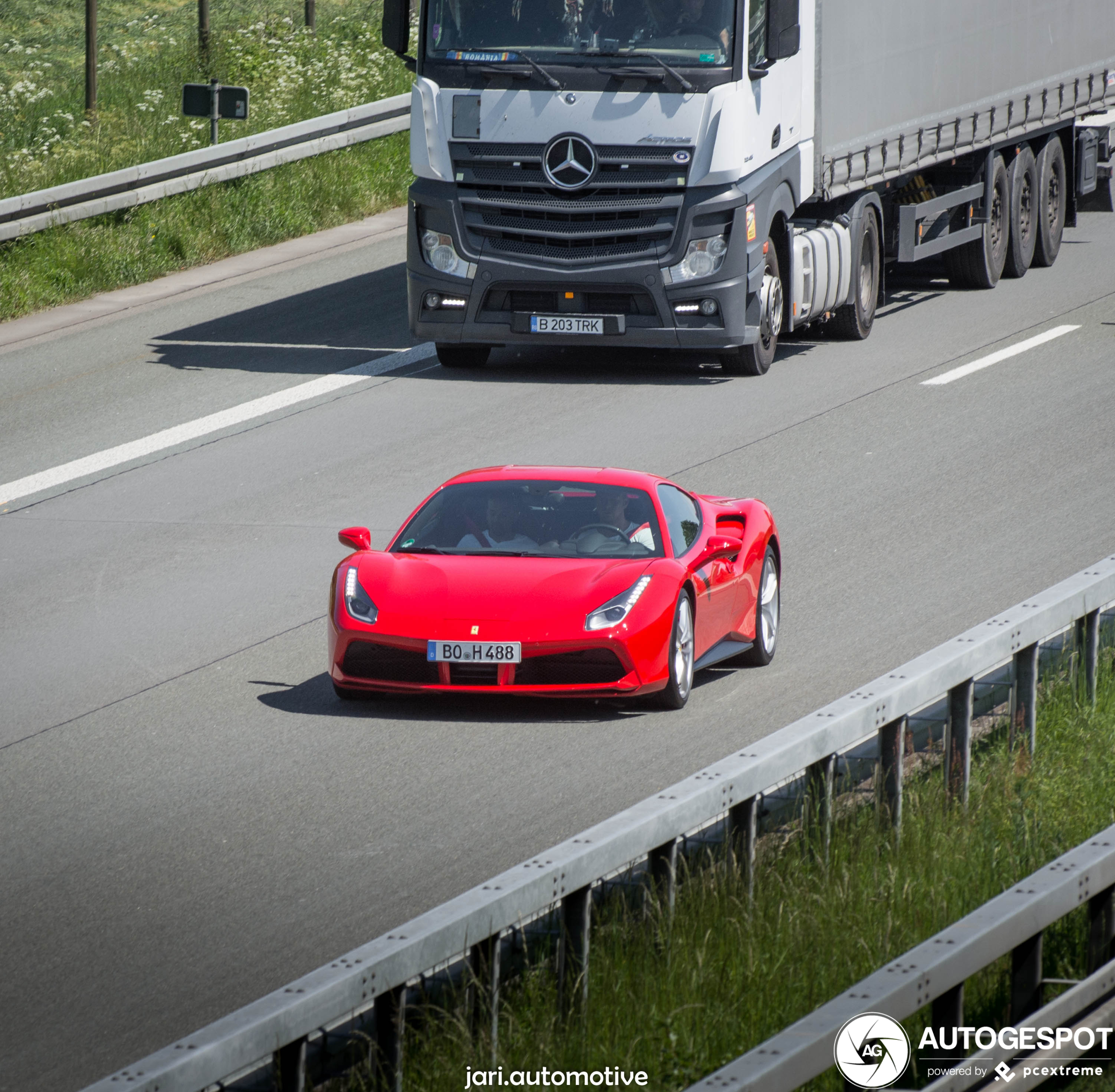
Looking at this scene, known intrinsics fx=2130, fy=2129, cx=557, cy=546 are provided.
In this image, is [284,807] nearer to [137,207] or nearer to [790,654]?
[790,654]

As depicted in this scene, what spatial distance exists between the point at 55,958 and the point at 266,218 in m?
20.1

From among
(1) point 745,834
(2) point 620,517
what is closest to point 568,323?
(2) point 620,517

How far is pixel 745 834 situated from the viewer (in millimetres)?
6586

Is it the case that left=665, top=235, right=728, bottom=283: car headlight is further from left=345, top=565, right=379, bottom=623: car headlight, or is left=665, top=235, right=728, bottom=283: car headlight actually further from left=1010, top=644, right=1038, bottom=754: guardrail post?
left=1010, top=644, right=1038, bottom=754: guardrail post

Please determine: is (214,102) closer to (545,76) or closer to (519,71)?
(519,71)

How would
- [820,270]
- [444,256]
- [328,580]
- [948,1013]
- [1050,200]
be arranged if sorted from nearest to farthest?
A: [948,1013]
[328,580]
[444,256]
[820,270]
[1050,200]

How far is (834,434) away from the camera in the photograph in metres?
17.3

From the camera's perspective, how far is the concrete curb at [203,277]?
2230 centimetres

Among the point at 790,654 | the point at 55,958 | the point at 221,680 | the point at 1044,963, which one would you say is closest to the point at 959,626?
the point at 790,654

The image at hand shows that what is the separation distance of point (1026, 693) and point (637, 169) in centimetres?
1073

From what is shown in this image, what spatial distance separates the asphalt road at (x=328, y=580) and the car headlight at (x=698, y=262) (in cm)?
109

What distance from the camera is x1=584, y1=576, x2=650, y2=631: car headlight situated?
10.2m

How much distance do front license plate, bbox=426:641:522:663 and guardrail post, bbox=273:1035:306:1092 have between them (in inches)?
219

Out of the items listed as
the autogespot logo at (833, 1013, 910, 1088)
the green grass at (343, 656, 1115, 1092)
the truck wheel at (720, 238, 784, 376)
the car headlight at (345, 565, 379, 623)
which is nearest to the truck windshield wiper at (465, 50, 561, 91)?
the truck wheel at (720, 238, 784, 376)
